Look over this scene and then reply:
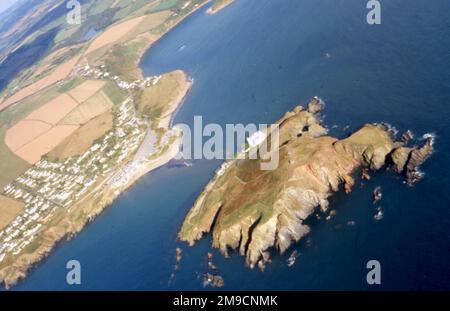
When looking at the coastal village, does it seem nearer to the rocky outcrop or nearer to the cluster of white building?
the cluster of white building

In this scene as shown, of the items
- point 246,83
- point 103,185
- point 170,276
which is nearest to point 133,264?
point 170,276

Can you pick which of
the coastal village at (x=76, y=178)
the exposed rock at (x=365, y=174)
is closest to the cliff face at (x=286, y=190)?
the exposed rock at (x=365, y=174)

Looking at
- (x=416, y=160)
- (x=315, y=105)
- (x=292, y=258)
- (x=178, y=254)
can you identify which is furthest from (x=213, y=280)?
(x=315, y=105)

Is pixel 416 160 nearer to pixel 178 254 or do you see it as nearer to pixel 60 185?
pixel 178 254

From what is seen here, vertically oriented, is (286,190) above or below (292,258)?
above

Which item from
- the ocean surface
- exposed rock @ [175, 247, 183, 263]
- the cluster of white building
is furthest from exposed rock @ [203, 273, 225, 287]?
the cluster of white building
